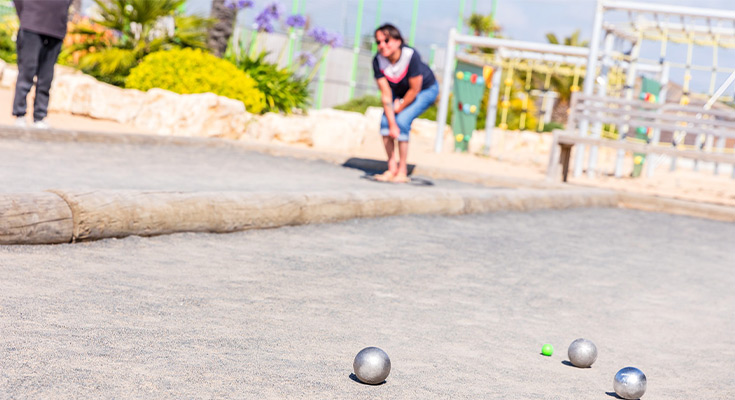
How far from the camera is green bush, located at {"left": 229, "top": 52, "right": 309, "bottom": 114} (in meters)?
15.1

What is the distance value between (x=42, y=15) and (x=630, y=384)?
25.9 ft

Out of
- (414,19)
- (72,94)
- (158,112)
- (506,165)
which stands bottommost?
(506,165)

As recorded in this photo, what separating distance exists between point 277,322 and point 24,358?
40.6 inches

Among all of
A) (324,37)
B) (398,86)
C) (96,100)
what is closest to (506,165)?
(324,37)

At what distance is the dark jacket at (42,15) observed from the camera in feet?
29.1

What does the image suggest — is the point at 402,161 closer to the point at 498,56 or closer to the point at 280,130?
the point at 280,130

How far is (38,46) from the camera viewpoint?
29.6 feet

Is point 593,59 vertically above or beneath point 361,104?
above

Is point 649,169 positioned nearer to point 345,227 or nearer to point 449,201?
point 449,201

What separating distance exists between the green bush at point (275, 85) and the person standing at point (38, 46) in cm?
588

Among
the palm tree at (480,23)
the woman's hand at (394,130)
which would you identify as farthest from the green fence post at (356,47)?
the woman's hand at (394,130)

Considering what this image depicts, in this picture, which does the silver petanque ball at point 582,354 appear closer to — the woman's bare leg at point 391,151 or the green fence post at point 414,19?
the woman's bare leg at point 391,151

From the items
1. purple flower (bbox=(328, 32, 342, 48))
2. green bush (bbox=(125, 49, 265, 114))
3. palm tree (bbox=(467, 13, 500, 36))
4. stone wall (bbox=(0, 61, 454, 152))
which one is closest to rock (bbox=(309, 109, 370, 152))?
stone wall (bbox=(0, 61, 454, 152))

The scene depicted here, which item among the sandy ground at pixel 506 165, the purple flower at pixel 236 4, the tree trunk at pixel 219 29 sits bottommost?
the sandy ground at pixel 506 165
